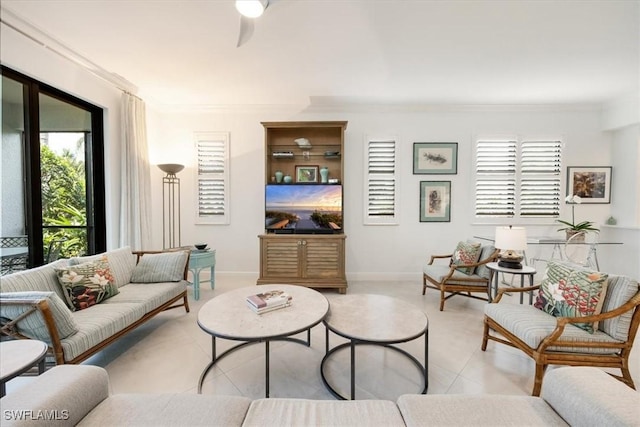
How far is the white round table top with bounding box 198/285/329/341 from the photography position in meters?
1.54

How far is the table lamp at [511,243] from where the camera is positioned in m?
2.49

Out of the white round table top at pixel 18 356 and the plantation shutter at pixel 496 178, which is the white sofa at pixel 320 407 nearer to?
the white round table top at pixel 18 356

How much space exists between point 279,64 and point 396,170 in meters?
2.14

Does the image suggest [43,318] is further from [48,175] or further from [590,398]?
[590,398]

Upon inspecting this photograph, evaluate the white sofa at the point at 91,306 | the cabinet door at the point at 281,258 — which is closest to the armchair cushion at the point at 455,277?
the cabinet door at the point at 281,258

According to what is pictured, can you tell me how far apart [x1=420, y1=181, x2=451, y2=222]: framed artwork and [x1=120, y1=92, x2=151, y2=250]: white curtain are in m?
3.75

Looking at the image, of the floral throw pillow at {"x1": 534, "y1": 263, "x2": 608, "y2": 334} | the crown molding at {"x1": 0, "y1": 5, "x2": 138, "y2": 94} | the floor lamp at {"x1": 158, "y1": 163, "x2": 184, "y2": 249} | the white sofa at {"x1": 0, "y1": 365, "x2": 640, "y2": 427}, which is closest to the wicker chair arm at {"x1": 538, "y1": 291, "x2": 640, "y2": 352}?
the floral throw pillow at {"x1": 534, "y1": 263, "x2": 608, "y2": 334}

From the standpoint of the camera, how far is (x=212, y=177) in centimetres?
398

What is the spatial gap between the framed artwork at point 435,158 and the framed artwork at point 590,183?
5.53 ft

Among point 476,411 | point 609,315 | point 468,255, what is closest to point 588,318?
point 609,315

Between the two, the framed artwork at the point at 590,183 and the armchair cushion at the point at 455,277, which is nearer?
the armchair cushion at the point at 455,277

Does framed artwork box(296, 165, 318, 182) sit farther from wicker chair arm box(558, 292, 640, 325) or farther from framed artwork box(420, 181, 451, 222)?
A: wicker chair arm box(558, 292, 640, 325)

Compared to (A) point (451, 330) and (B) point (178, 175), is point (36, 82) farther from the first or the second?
(A) point (451, 330)

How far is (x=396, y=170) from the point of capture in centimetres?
391
